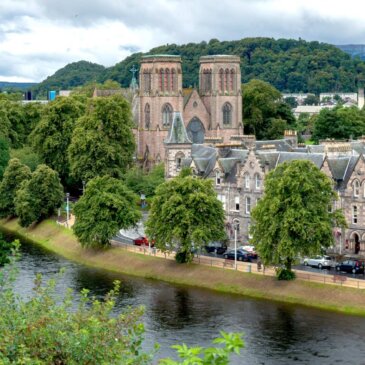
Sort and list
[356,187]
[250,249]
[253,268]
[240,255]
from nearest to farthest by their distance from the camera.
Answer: [253,268] < [356,187] < [240,255] < [250,249]

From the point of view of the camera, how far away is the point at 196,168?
A: 93.7 metres

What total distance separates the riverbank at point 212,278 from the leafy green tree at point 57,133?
29657 millimetres

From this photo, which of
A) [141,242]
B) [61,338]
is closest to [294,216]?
[141,242]

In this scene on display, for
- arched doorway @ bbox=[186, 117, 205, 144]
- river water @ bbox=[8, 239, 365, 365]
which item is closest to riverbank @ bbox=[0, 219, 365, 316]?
river water @ bbox=[8, 239, 365, 365]

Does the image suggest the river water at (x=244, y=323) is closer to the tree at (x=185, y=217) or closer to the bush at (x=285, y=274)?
the bush at (x=285, y=274)

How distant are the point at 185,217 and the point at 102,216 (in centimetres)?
1344

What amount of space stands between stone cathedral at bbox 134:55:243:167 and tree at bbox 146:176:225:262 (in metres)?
54.2

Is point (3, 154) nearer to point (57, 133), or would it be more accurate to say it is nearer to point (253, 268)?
point (57, 133)

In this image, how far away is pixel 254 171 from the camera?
8769cm

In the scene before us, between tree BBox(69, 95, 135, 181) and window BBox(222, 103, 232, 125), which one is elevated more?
window BBox(222, 103, 232, 125)

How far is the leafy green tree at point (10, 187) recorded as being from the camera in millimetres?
117562

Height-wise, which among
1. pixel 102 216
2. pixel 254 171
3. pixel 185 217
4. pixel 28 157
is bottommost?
pixel 102 216

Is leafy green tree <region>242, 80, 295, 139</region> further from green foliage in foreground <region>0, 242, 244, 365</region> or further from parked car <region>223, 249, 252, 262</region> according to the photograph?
green foliage in foreground <region>0, 242, 244, 365</region>

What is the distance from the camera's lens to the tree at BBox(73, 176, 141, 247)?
90.4 meters
